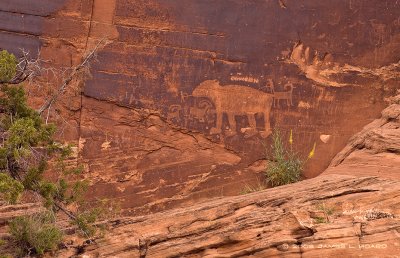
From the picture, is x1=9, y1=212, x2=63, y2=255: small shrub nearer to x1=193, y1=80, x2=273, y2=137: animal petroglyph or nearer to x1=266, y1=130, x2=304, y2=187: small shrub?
x1=193, y1=80, x2=273, y2=137: animal petroglyph

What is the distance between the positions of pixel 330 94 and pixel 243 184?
160cm

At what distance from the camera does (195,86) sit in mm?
11578

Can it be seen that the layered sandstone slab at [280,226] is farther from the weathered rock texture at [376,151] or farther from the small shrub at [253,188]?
the small shrub at [253,188]

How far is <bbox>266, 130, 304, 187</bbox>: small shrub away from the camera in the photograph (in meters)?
11.3

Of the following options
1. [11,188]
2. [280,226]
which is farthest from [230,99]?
[11,188]

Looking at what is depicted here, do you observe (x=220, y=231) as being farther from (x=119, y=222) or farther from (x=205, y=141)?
(x=205, y=141)

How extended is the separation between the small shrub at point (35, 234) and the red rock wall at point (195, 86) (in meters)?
1.73

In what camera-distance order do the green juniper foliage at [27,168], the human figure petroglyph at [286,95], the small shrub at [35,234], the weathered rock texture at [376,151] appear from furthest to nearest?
the human figure petroglyph at [286,95] → the weathered rock texture at [376,151] → the small shrub at [35,234] → the green juniper foliage at [27,168]

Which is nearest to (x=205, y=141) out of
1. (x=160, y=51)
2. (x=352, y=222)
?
(x=160, y=51)

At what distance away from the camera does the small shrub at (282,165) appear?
37.2ft

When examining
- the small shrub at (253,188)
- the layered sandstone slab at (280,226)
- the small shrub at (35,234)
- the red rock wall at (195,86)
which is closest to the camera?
the layered sandstone slab at (280,226)

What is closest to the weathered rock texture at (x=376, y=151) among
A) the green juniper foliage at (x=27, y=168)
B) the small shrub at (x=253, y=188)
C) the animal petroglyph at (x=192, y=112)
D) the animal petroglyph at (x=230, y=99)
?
the small shrub at (x=253, y=188)

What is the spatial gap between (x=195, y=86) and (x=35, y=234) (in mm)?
3013

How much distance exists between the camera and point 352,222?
9.18m
